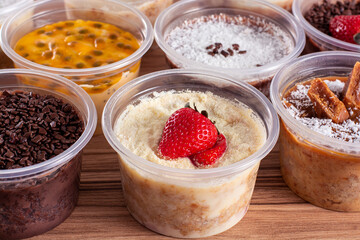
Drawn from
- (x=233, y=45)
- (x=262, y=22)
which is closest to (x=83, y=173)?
(x=233, y=45)

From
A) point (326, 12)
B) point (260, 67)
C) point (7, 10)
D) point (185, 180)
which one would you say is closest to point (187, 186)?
point (185, 180)

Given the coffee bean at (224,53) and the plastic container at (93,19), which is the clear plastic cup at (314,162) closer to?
the coffee bean at (224,53)

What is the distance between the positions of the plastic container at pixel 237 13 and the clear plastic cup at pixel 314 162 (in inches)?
5.9

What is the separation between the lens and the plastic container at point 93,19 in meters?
1.91

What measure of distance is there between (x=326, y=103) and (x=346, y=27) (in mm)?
634

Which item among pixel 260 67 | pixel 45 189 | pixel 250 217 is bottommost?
pixel 250 217

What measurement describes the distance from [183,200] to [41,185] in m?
0.43

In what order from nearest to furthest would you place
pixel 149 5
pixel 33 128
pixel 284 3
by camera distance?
1. pixel 33 128
2. pixel 149 5
3. pixel 284 3

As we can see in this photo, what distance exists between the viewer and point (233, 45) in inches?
86.0

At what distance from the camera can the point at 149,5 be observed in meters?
2.36

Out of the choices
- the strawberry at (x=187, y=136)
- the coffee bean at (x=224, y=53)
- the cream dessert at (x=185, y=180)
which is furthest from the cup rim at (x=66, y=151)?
the coffee bean at (x=224, y=53)

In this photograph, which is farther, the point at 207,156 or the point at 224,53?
the point at 224,53

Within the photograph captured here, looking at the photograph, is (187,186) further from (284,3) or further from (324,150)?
(284,3)

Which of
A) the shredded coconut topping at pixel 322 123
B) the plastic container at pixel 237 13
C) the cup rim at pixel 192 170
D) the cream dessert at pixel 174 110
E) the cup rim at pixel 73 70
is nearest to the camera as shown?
the cup rim at pixel 192 170
